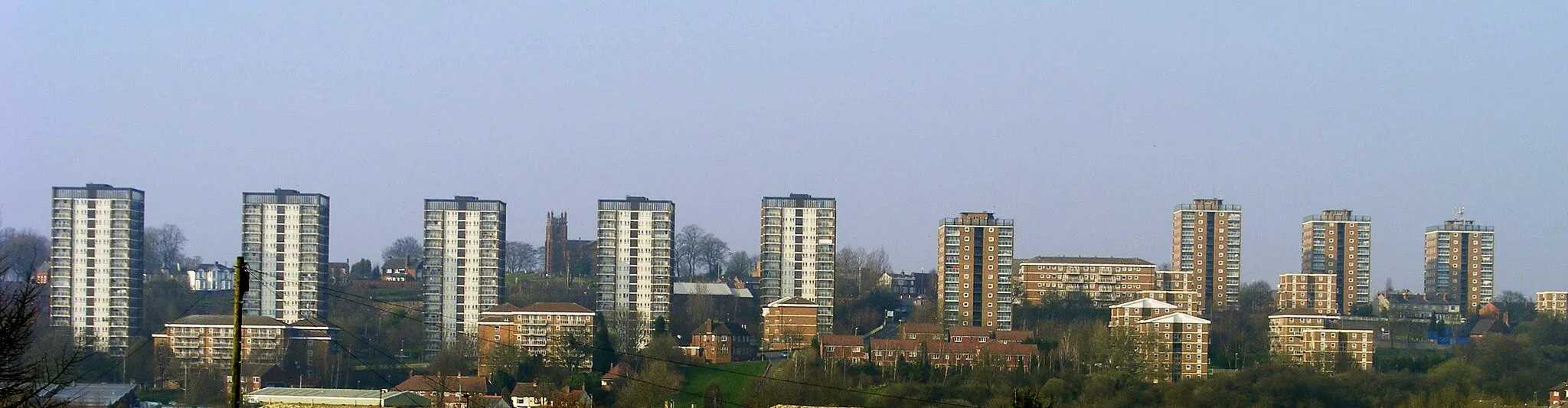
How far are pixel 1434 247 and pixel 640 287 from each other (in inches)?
1600

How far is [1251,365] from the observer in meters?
54.2

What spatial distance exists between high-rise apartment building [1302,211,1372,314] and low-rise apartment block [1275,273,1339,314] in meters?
1.32

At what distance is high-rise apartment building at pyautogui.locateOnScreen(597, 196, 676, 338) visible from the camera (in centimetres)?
6372

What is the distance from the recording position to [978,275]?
6228 centimetres

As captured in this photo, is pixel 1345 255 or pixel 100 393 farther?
pixel 1345 255

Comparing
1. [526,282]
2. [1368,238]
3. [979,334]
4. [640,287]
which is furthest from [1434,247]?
[526,282]

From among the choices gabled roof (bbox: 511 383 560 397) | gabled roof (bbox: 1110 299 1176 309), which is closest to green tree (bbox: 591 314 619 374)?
gabled roof (bbox: 511 383 560 397)

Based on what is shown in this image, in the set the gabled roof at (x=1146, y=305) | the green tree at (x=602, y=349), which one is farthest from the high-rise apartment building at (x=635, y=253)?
the gabled roof at (x=1146, y=305)

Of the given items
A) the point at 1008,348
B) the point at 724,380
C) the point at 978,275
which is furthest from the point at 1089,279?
the point at 724,380

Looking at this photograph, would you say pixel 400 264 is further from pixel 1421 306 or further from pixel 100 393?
pixel 1421 306

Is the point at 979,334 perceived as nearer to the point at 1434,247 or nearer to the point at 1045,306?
the point at 1045,306

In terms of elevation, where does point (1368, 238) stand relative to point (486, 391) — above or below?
above

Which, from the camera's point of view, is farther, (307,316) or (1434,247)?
(1434,247)

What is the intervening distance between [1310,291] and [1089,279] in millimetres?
10251
